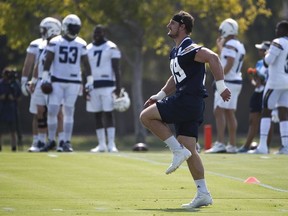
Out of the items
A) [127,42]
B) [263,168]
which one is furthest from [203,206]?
[127,42]

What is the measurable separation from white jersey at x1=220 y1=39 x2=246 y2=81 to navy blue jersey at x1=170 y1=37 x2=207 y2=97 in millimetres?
8353

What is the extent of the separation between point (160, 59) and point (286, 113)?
24593 mm

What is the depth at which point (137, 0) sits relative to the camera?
30.4m

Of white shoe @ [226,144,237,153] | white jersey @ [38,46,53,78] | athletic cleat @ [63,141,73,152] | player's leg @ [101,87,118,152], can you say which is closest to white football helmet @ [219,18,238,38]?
white shoe @ [226,144,237,153]

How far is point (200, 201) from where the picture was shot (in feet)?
37.8

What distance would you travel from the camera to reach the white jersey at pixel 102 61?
21125mm

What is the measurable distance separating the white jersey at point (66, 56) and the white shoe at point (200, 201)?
29.1 ft

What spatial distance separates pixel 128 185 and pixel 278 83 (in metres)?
6.58

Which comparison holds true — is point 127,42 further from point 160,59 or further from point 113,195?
point 113,195

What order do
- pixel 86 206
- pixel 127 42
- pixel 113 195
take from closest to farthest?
pixel 86 206, pixel 113 195, pixel 127 42

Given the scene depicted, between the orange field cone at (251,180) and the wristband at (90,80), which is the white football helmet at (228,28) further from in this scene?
the orange field cone at (251,180)

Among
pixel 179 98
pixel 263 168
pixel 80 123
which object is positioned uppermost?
pixel 179 98

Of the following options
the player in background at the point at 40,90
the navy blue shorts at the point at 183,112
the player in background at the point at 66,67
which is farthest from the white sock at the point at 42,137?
the navy blue shorts at the point at 183,112

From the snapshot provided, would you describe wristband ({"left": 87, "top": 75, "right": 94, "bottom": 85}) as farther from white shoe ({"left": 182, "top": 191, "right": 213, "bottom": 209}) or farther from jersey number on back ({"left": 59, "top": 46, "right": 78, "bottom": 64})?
white shoe ({"left": 182, "top": 191, "right": 213, "bottom": 209})
